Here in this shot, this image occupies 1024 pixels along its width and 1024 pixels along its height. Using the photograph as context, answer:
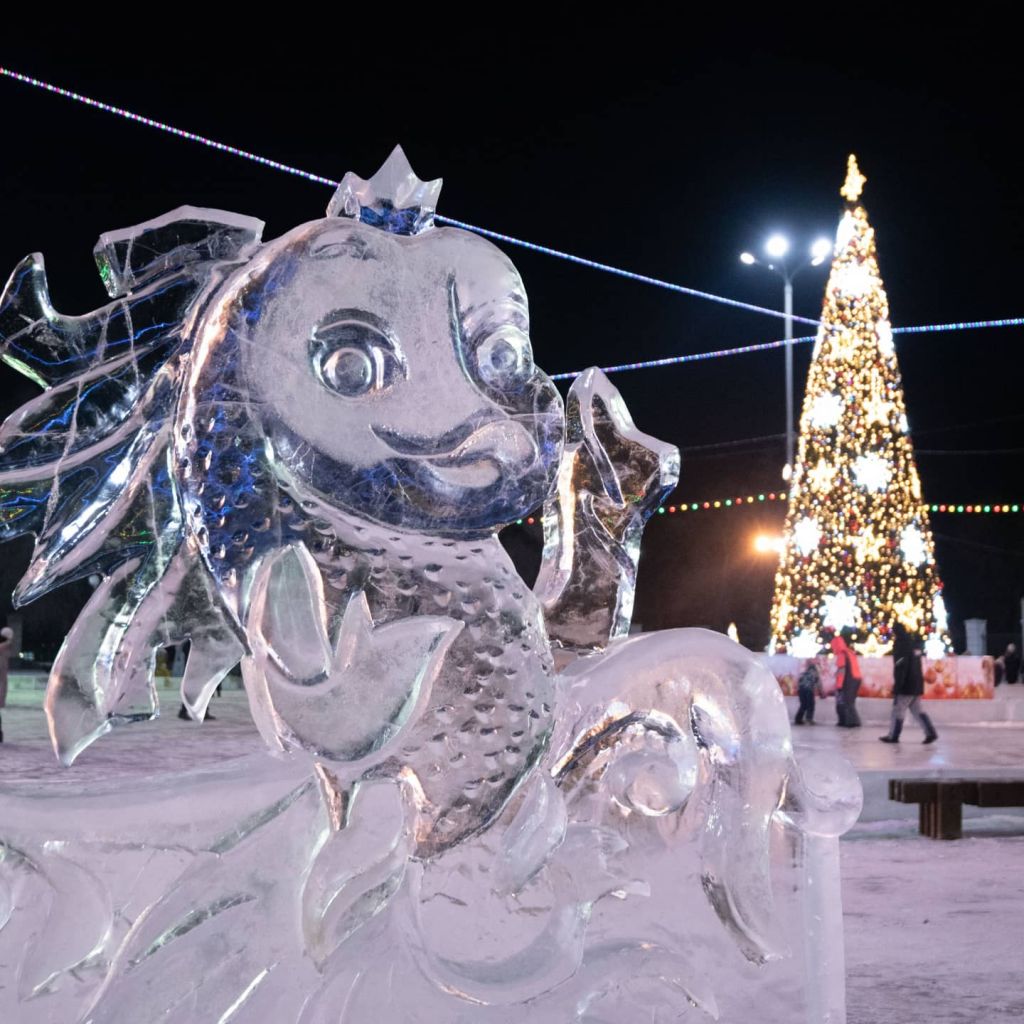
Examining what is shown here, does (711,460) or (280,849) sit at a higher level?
(711,460)

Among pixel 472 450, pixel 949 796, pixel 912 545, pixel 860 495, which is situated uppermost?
pixel 860 495

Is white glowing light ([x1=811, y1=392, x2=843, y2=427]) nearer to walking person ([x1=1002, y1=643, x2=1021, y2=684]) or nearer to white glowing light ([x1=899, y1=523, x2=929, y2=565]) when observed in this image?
white glowing light ([x1=899, y1=523, x2=929, y2=565])

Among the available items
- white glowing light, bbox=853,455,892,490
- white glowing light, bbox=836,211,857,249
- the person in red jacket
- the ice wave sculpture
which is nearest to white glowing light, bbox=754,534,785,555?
white glowing light, bbox=853,455,892,490

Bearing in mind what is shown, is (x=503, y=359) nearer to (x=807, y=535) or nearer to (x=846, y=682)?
(x=846, y=682)

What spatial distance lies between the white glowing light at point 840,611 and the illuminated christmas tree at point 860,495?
0.01 metres

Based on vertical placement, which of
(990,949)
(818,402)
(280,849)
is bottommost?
(990,949)

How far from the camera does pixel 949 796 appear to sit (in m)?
6.04

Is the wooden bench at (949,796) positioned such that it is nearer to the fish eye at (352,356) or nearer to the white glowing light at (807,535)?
the fish eye at (352,356)

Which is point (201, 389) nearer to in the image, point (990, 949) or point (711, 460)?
point (990, 949)

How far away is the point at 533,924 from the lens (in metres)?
2.21

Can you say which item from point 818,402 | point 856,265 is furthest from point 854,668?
point 856,265

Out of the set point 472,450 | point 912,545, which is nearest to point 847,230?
point 912,545

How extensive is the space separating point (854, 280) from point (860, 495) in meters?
2.30

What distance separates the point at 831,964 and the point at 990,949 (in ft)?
6.45
